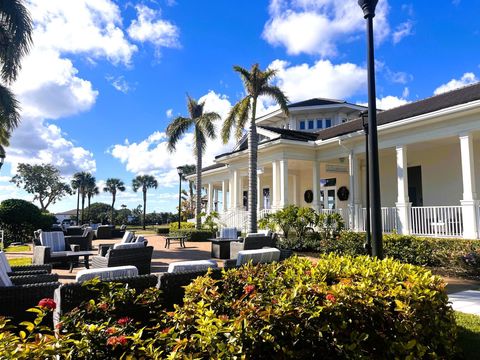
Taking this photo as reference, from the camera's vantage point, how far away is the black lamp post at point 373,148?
502 cm

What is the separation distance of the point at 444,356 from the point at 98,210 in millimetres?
67976

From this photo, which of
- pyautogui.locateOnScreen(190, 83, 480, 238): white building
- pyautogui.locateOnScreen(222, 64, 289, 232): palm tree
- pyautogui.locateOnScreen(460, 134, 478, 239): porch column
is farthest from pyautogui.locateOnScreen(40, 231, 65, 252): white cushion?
pyautogui.locateOnScreen(460, 134, 478, 239): porch column

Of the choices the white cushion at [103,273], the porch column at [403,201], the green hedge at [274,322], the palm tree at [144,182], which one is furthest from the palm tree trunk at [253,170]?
the palm tree at [144,182]

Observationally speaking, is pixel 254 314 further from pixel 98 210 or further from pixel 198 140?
pixel 98 210

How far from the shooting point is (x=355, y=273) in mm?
3676

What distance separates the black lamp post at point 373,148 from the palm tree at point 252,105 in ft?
35.2

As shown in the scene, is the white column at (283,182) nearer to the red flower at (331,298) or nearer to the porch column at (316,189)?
the porch column at (316,189)

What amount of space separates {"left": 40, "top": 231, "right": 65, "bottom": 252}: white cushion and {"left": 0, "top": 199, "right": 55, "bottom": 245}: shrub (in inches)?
338

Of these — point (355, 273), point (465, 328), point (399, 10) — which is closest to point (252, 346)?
point (355, 273)

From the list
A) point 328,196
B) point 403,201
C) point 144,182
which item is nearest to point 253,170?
point 328,196

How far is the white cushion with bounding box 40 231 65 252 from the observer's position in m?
11.3

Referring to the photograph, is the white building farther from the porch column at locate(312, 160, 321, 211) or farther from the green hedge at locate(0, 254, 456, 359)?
the green hedge at locate(0, 254, 456, 359)

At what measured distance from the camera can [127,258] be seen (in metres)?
8.18

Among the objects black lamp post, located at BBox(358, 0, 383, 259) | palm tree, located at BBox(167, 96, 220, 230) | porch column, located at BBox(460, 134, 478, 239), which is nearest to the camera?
black lamp post, located at BBox(358, 0, 383, 259)
